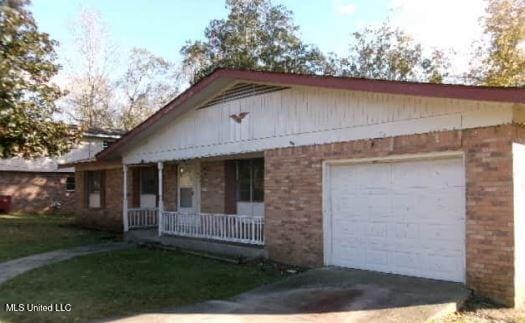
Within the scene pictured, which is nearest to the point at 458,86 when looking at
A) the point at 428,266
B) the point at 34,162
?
the point at 428,266

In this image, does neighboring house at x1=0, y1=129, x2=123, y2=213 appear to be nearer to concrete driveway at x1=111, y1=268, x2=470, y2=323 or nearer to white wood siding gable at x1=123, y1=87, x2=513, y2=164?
white wood siding gable at x1=123, y1=87, x2=513, y2=164

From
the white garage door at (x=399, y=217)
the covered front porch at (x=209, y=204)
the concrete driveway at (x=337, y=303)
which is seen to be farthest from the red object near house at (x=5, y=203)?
the concrete driveway at (x=337, y=303)

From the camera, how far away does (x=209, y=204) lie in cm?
1544

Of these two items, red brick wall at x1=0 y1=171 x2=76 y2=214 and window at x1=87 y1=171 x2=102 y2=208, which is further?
red brick wall at x1=0 y1=171 x2=76 y2=214

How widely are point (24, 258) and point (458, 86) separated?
1086 cm

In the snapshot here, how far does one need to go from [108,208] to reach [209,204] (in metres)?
6.05

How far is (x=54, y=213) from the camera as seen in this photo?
28.6m

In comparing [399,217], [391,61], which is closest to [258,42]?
[391,61]

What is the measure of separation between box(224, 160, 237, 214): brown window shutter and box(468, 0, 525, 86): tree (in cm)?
1860

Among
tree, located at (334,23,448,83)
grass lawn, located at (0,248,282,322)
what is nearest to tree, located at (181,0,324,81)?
tree, located at (334,23,448,83)

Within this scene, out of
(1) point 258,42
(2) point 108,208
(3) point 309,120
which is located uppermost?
(1) point 258,42

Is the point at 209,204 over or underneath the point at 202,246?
over

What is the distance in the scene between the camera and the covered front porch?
13.1m

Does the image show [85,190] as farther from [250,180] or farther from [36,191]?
[250,180]
